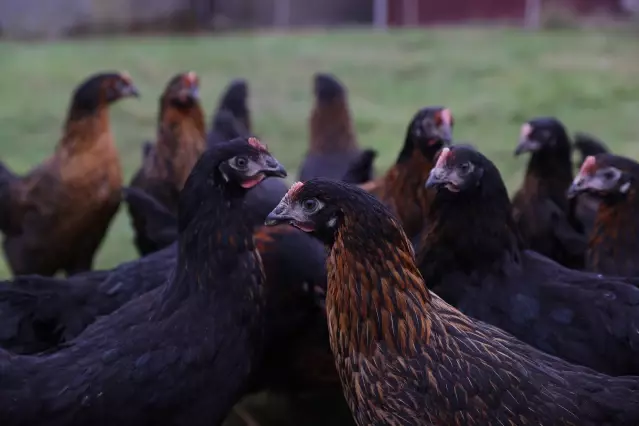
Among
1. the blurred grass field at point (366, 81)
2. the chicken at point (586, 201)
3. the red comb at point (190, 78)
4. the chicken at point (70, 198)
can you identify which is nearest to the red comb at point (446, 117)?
the chicken at point (586, 201)

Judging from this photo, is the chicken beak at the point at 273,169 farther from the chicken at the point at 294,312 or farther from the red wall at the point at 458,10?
the red wall at the point at 458,10

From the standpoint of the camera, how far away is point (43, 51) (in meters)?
12.8

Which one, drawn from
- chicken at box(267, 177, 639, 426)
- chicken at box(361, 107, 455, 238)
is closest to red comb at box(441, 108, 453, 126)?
chicken at box(361, 107, 455, 238)

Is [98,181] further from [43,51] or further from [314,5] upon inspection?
[314,5]

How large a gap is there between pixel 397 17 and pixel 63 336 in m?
13.4

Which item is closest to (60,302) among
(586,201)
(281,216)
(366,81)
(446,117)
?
(281,216)

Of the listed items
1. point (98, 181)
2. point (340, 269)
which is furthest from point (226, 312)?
point (98, 181)

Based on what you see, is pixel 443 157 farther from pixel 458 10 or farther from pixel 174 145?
pixel 458 10

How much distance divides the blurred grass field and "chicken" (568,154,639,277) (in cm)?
260

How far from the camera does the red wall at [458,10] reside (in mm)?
14734

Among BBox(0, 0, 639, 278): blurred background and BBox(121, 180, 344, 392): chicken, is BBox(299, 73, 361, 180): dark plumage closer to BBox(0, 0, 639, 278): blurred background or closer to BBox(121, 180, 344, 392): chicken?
BBox(0, 0, 639, 278): blurred background

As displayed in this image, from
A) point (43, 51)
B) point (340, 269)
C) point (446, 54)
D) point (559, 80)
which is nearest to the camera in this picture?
point (340, 269)

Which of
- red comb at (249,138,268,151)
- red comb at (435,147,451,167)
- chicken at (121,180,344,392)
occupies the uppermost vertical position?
red comb at (249,138,268,151)

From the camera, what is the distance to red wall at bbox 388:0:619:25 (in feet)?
48.3
